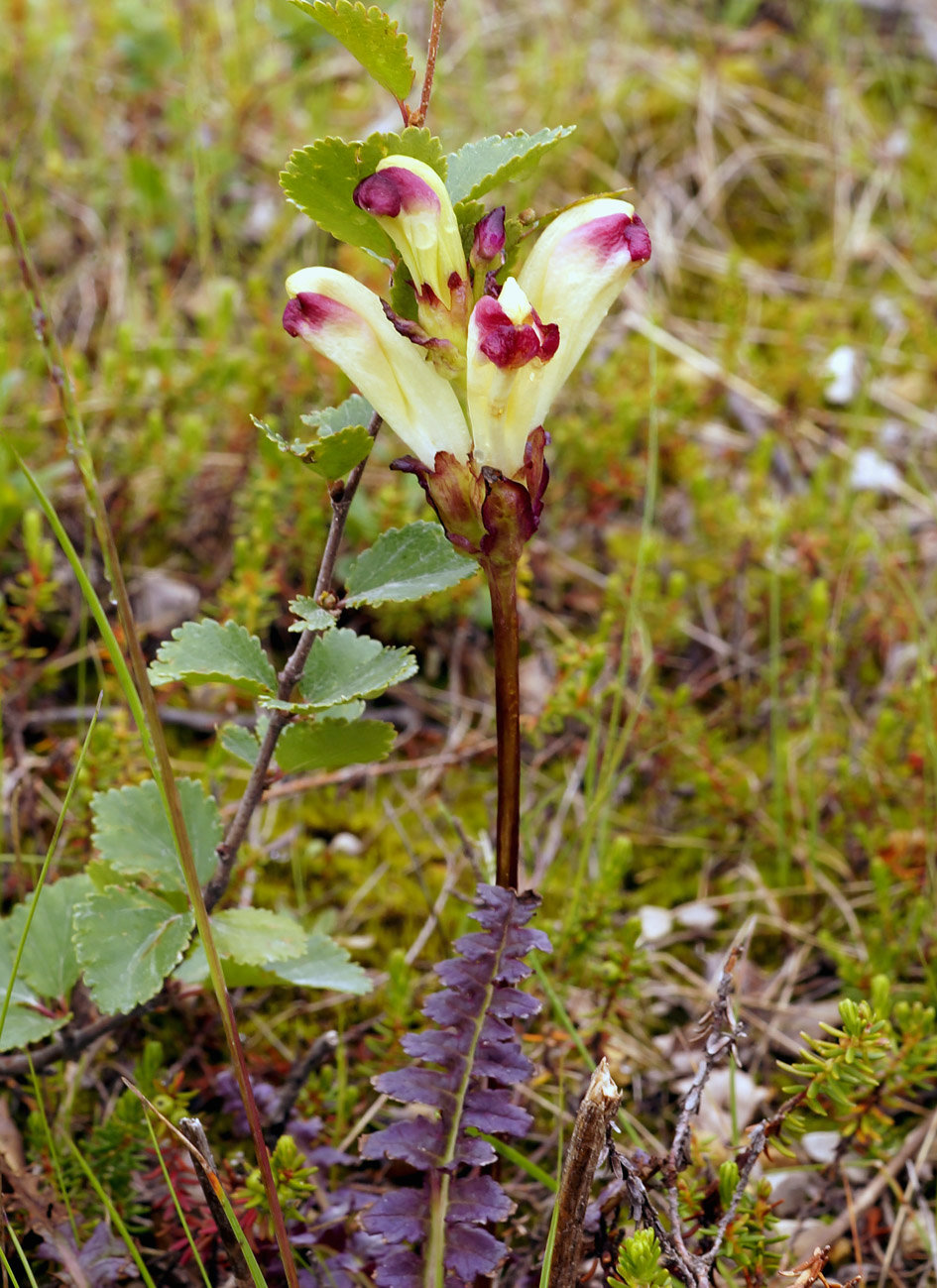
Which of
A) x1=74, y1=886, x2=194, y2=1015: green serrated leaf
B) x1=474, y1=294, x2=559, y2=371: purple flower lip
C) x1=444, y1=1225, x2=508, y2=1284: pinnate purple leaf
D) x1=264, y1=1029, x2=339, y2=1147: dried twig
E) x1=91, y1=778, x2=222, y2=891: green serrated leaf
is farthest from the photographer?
x1=264, y1=1029, x2=339, y2=1147: dried twig

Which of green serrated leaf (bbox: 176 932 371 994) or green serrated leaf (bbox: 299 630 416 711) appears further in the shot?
green serrated leaf (bbox: 176 932 371 994)

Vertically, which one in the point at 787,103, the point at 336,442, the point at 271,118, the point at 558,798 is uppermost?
Answer: the point at 787,103

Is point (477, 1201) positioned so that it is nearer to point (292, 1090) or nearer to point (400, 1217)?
point (400, 1217)

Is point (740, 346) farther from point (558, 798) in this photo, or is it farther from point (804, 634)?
point (558, 798)

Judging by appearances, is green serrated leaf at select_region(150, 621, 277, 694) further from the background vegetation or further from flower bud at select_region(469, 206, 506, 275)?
the background vegetation

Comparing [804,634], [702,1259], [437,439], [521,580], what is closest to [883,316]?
[804,634]

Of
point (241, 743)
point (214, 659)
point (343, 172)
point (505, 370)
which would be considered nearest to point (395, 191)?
point (343, 172)

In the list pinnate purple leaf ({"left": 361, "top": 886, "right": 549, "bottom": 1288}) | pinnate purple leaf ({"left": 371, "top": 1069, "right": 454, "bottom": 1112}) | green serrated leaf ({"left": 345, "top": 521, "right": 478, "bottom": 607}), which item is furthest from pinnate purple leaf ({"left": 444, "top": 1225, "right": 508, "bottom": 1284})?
green serrated leaf ({"left": 345, "top": 521, "right": 478, "bottom": 607})
